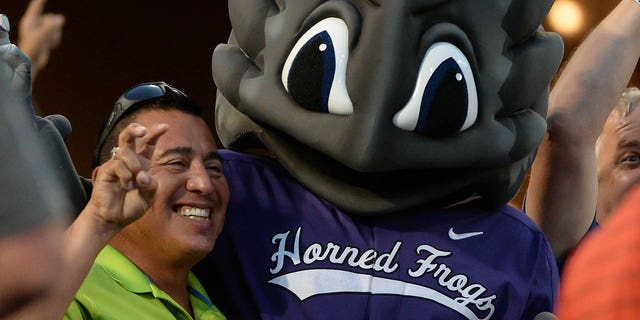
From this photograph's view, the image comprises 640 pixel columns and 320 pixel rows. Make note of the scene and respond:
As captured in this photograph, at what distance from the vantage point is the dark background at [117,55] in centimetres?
342

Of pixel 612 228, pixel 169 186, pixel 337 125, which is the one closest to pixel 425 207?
pixel 337 125

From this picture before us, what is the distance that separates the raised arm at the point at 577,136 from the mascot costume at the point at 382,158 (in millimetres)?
186

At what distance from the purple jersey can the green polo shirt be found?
3.3 inches

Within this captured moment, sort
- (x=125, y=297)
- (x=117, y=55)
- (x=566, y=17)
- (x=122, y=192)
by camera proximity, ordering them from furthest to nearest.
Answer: (x=566, y=17)
(x=117, y=55)
(x=125, y=297)
(x=122, y=192)

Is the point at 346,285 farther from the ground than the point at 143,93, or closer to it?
closer to it

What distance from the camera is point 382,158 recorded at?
5.74 ft

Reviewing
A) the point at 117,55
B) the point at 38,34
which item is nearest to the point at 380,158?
the point at 38,34

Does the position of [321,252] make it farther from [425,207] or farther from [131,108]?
[131,108]

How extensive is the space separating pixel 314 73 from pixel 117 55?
5.83 feet

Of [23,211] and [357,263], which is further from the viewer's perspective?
[357,263]

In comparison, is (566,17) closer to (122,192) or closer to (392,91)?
(392,91)

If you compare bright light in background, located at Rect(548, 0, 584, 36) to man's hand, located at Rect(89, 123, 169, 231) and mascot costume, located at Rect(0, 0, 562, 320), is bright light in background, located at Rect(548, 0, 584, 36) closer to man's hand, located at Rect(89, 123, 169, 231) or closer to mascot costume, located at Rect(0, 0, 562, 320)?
mascot costume, located at Rect(0, 0, 562, 320)

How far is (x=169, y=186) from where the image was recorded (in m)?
1.82

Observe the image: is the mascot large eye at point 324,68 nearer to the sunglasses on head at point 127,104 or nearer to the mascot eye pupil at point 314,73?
the mascot eye pupil at point 314,73
